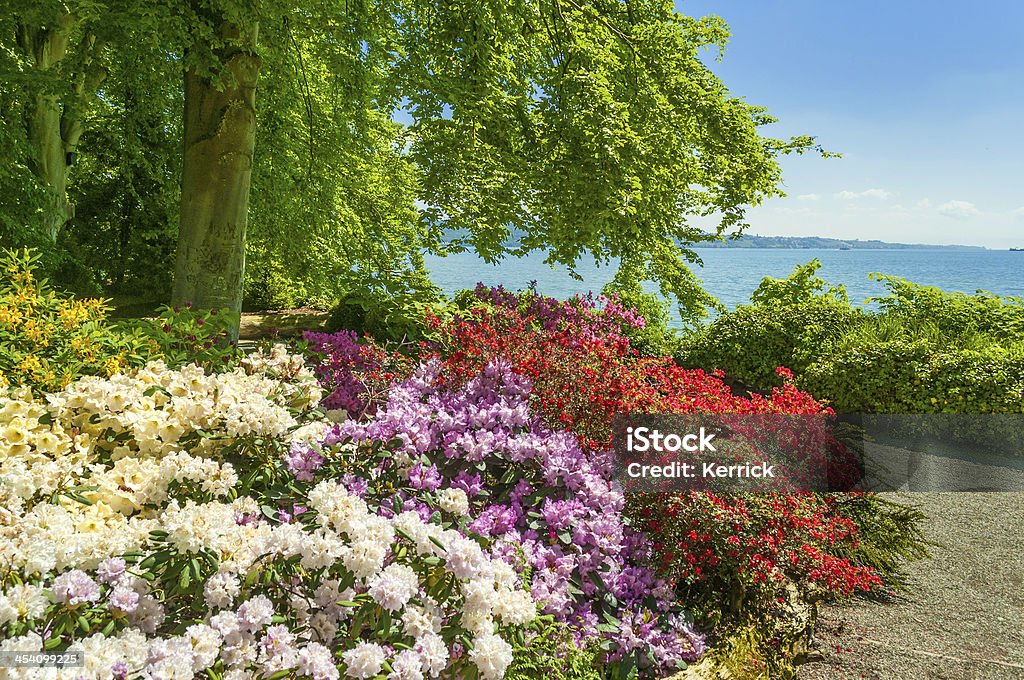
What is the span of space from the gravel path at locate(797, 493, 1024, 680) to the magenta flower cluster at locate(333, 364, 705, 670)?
0.98 m

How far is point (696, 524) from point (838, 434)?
2345mm

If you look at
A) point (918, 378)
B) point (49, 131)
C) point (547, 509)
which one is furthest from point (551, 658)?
point (49, 131)

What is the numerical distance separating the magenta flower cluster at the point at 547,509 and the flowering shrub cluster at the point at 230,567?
0.86 ft

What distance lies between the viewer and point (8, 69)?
6.92 meters

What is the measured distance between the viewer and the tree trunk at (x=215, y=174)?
607cm

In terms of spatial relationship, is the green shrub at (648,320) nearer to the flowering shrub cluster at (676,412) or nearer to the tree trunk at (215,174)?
the flowering shrub cluster at (676,412)

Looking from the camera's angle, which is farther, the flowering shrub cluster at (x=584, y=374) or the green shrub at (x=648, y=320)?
the green shrub at (x=648, y=320)

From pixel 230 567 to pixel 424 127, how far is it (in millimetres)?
5251

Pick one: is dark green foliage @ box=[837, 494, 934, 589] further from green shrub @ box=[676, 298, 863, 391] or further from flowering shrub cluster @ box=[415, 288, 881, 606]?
green shrub @ box=[676, 298, 863, 391]

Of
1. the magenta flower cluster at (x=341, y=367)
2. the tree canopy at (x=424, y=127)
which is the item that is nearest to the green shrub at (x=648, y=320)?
the tree canopy at (x=424, y=127)

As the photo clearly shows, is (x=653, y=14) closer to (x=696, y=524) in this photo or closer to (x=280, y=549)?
(x=696, y=524)

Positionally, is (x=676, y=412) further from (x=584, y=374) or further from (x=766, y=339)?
(x=766, y=339)

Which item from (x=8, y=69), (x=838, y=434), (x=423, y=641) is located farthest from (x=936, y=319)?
(x=8, y=69)

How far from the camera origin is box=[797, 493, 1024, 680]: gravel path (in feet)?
11.4
